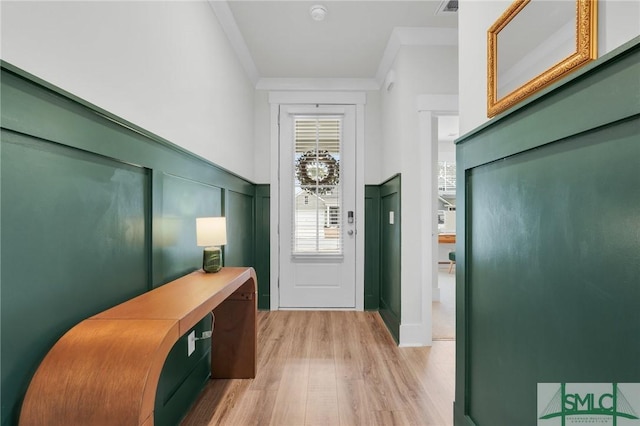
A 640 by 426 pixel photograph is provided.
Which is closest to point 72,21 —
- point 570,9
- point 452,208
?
point 570,9

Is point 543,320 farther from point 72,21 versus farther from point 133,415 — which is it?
point 72,21

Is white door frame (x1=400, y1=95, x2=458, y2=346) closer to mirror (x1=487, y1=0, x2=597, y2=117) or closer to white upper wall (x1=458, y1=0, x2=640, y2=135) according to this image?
white upper wall (x1=458, y1=0, x2=640, y2=135)

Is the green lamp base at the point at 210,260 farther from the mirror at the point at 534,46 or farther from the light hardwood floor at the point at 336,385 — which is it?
the mirror at the point at 534,46

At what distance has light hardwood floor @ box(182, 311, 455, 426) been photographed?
1726 millimetres

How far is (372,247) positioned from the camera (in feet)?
12.1

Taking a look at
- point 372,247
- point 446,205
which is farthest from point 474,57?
point 446,205

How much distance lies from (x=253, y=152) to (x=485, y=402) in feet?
10.3

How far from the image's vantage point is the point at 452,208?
23.3 feet

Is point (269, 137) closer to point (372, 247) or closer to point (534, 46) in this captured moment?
point (372, 247)

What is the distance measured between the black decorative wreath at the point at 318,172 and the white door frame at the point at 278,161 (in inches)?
10.6

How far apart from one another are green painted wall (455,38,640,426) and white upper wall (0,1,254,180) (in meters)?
1.40
